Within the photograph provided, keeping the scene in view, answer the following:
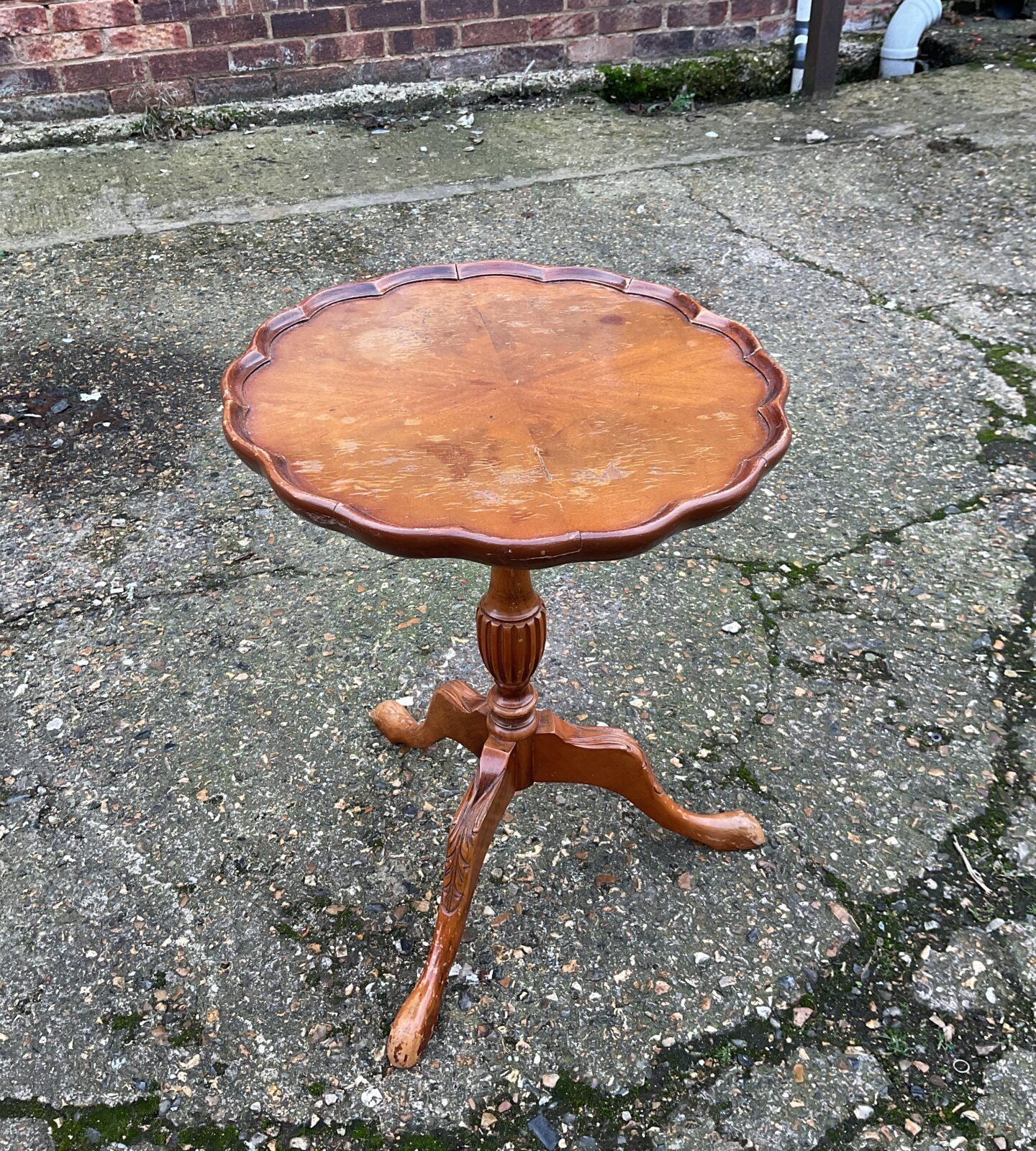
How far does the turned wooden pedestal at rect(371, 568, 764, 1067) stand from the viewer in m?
1.62

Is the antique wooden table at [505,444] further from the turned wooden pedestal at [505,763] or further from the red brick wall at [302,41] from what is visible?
the red brick wall at [302,41]

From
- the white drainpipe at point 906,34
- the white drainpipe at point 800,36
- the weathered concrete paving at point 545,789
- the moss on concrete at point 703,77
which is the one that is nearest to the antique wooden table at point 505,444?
the weathered concrete paving at point 545,789

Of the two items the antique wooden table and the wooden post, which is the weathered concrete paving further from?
the wooden post

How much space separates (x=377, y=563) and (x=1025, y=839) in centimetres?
165

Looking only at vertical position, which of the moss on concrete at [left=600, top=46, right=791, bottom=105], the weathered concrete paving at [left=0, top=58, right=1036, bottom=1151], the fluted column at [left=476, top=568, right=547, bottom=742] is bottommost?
the weathered concrete paving at [left=0, top=58, right=1036, bottom=1151]

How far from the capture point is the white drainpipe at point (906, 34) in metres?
5.32

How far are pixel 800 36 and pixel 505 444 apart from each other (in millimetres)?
5087

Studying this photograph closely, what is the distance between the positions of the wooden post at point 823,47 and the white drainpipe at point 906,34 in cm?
32

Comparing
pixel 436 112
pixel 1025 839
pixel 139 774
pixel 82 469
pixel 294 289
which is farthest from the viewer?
pixel 436 112

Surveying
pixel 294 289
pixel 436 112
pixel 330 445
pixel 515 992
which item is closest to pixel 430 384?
pixel 330 445

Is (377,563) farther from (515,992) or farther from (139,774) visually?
(515,992)

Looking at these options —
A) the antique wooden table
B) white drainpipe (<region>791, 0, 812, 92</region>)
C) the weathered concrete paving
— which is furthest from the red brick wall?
the antique wooden table

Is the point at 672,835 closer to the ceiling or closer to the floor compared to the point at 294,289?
closer to the floor

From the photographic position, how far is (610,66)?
5379 millimetres
